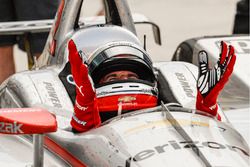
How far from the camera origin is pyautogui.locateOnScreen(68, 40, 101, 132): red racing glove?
268 cm

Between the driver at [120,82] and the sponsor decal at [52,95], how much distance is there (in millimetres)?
185

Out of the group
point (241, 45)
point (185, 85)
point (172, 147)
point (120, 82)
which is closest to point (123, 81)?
point (120, 82)

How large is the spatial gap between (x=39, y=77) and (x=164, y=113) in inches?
34.1

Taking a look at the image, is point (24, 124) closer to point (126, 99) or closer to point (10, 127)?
point (10, 127)

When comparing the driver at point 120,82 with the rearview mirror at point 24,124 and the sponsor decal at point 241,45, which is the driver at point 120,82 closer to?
the rearview mirror at point 24,124

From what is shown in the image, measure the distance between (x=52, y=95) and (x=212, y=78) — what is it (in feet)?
2.53

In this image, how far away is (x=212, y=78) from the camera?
2730 mm

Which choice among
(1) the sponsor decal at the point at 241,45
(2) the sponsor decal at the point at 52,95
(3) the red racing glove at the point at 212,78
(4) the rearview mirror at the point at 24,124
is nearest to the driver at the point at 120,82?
(3) the red racing glove at the point at 212,78

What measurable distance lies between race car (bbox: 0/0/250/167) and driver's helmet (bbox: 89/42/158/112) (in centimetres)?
14

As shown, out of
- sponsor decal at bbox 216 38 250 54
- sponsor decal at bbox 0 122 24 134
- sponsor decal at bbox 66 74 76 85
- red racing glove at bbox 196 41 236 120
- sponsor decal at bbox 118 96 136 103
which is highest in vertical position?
red racing glove at bbox 196 41 236 120

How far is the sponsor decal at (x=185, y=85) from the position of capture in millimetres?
3283

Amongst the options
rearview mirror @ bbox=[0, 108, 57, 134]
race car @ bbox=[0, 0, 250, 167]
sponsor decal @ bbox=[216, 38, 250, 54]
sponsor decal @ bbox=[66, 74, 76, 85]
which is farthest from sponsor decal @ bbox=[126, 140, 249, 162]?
sponsor decal @ bbox=[216, 38, 250, 54]

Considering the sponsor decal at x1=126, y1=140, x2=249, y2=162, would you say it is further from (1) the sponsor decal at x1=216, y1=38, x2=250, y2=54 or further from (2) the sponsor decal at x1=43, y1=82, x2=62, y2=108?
(1) the sponsor decal at x1=216, y1=38, x2=250, y2=54

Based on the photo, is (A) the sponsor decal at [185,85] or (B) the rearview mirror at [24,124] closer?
(B) the rearview mirror at [24,124]
